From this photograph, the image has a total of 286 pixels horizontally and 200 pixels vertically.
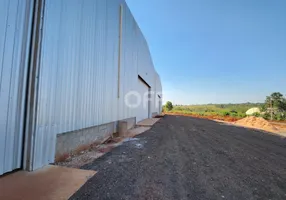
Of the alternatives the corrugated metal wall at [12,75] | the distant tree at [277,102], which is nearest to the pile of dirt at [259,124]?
the distant tree at [277,102]

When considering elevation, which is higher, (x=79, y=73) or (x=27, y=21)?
(x=27, y=21)

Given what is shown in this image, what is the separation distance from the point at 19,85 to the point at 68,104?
1.24 metres

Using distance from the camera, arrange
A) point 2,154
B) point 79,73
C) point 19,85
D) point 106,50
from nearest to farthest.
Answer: point 2,154 → point 19,85 → point 79,73 → point 106,50

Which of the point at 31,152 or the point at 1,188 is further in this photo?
the point at 31,152

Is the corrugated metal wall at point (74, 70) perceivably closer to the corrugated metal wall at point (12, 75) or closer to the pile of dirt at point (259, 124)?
the corrugated metal wall at point (12, 75)

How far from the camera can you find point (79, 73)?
4641 millimetres

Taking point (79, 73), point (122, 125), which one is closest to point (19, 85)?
point (79, 73)

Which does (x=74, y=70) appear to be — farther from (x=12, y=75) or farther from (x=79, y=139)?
(x=79, y=139)

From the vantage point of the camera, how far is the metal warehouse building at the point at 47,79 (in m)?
2.88

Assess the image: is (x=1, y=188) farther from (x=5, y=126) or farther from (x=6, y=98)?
(x=6, y=98)

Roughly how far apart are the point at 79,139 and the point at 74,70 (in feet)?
6.63

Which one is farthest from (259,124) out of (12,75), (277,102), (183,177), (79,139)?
(277,102)

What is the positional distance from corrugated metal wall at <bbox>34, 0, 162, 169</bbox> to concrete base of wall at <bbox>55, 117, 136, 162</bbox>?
0.19 metres

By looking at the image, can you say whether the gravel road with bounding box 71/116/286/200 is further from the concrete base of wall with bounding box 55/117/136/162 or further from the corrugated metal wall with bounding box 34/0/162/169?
the corrugated metal wall with bounding box 34/0/162/169
